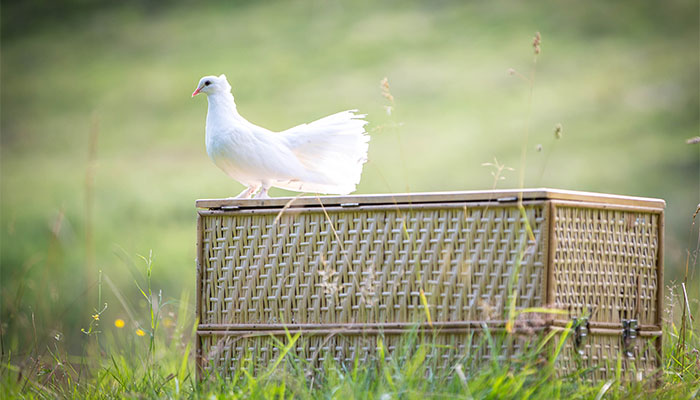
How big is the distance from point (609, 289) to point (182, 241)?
24.3 ft

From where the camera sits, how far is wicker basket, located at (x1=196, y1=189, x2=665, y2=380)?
222cm

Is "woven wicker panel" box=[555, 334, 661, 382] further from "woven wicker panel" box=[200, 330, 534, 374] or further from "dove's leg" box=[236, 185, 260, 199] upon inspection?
"dove's leg" box=[236, 185, 260, 199]

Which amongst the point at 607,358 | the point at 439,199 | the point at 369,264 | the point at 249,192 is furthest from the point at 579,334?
the point at 249,192

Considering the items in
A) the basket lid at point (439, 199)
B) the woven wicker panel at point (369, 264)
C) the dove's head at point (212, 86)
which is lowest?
the woven wicker panel at point (369, 264)

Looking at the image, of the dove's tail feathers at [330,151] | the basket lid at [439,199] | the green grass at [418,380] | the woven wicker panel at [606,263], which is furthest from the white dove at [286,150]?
the woven wicker panel at [606,263]

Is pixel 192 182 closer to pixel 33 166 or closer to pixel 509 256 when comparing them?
pixel 33 166

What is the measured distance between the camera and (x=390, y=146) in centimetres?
1134

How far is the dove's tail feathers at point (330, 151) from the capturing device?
9.32 feet

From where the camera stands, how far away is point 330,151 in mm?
2879

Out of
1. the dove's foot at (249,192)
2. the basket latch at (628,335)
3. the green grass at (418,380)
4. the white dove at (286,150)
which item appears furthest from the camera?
the dove's foot at (249,192)

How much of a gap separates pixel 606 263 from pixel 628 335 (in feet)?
0.79

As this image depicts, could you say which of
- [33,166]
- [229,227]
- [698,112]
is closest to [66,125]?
[33,166]

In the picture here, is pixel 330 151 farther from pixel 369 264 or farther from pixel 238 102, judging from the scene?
pixel 238 102

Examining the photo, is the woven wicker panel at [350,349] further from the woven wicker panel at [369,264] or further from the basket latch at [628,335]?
the basket latch at [628,335]
